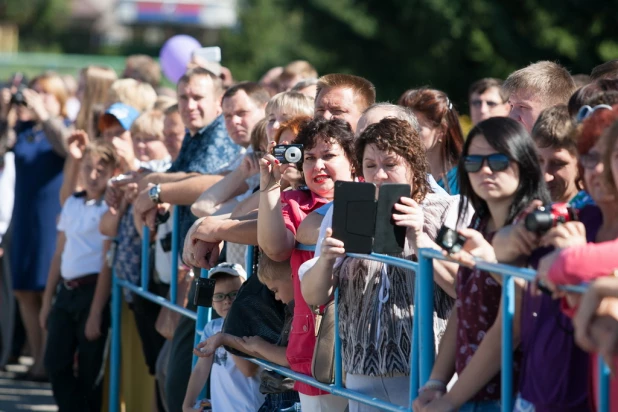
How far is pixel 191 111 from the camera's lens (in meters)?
5.99

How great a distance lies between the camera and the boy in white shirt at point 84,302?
6.57 m

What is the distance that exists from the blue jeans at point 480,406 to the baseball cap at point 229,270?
178 cm

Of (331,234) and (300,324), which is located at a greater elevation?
(331,234)

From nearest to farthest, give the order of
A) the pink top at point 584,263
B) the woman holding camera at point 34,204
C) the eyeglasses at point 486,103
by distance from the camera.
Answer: the pink top at point 584,263
the eyeglasses at point 486,103
the woman holding camera at point 34,204

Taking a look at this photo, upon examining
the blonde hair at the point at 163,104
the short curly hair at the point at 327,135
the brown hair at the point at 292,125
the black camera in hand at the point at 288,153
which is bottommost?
the black camera in hand at the point at 288,153

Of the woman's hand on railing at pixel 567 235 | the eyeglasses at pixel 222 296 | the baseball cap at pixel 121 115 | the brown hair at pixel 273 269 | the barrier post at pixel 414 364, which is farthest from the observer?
the baseball cap at pixel 121 115

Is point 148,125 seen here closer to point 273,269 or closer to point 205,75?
point 205,75

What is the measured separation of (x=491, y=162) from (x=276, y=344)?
1526 mm

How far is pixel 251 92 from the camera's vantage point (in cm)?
579

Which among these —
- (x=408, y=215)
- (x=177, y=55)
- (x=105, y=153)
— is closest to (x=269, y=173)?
(x=408, y=215)

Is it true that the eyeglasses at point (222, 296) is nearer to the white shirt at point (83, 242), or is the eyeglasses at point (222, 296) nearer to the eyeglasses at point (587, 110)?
the eyeglasses at point (587, 110)

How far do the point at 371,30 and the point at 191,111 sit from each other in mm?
11243

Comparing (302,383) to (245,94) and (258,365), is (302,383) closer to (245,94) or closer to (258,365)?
(258,365)

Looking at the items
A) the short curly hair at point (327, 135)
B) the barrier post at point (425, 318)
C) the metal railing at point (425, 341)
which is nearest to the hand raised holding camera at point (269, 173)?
the short curly hair at point (327, 135)
